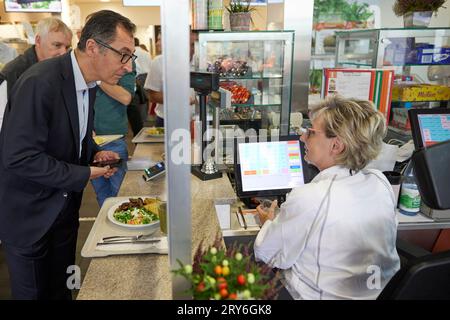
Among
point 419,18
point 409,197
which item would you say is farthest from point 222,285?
point 419,18

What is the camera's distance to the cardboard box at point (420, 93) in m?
2.44

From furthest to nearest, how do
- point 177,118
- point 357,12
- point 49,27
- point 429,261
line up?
1. point 357,12
2. point 49,27
3. point 429,261
4. point 177,118

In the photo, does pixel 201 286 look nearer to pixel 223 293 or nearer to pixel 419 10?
pixel 223 293

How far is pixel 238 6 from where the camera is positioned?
84.8 inches

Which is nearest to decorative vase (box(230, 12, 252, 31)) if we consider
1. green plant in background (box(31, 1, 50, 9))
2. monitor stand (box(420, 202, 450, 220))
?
monitor stand (box(420, 202, 450, 220))

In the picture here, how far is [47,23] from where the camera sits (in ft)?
8.58

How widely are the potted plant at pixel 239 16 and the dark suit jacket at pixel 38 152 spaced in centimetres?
93

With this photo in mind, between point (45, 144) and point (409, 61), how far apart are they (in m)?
2.20

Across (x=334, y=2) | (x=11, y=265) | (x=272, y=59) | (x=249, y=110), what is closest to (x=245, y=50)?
(x=272, y=59)

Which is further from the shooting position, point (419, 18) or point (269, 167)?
point (419, 18)

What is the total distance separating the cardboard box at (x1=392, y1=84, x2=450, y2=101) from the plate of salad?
1673 mm

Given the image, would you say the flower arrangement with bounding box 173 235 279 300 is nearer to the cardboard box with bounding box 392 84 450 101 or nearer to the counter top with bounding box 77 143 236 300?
the counter top with bounding box 77 143 236 300

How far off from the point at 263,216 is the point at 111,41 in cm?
97

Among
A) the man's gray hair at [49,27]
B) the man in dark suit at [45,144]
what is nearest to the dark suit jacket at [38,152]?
the man in dark suit at [45,144]
